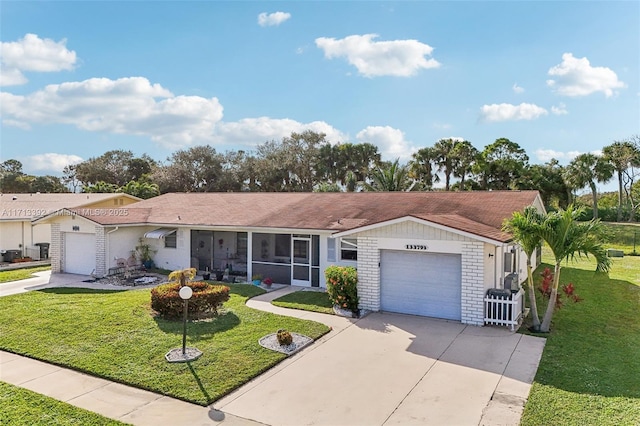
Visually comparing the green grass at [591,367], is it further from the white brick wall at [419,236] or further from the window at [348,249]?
the window at [348,249]

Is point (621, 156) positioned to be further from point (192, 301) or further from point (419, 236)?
point (192, 301)

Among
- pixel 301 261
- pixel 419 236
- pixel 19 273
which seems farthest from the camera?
pixel 19 273

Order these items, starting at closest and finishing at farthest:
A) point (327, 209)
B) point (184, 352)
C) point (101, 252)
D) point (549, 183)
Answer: point (184, 352) < point (101, 252) < point (327, 209) < point (549, 183)

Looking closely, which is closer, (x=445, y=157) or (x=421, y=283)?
(x=421, y=283)

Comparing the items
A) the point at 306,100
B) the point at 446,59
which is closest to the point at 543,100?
the point at 446,59

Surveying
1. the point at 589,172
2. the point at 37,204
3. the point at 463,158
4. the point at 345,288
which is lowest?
the point at 345,288

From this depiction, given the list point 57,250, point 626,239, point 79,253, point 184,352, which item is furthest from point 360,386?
point 626,239

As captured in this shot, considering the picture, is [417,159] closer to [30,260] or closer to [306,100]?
[306,100]

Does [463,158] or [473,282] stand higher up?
[463,158]
